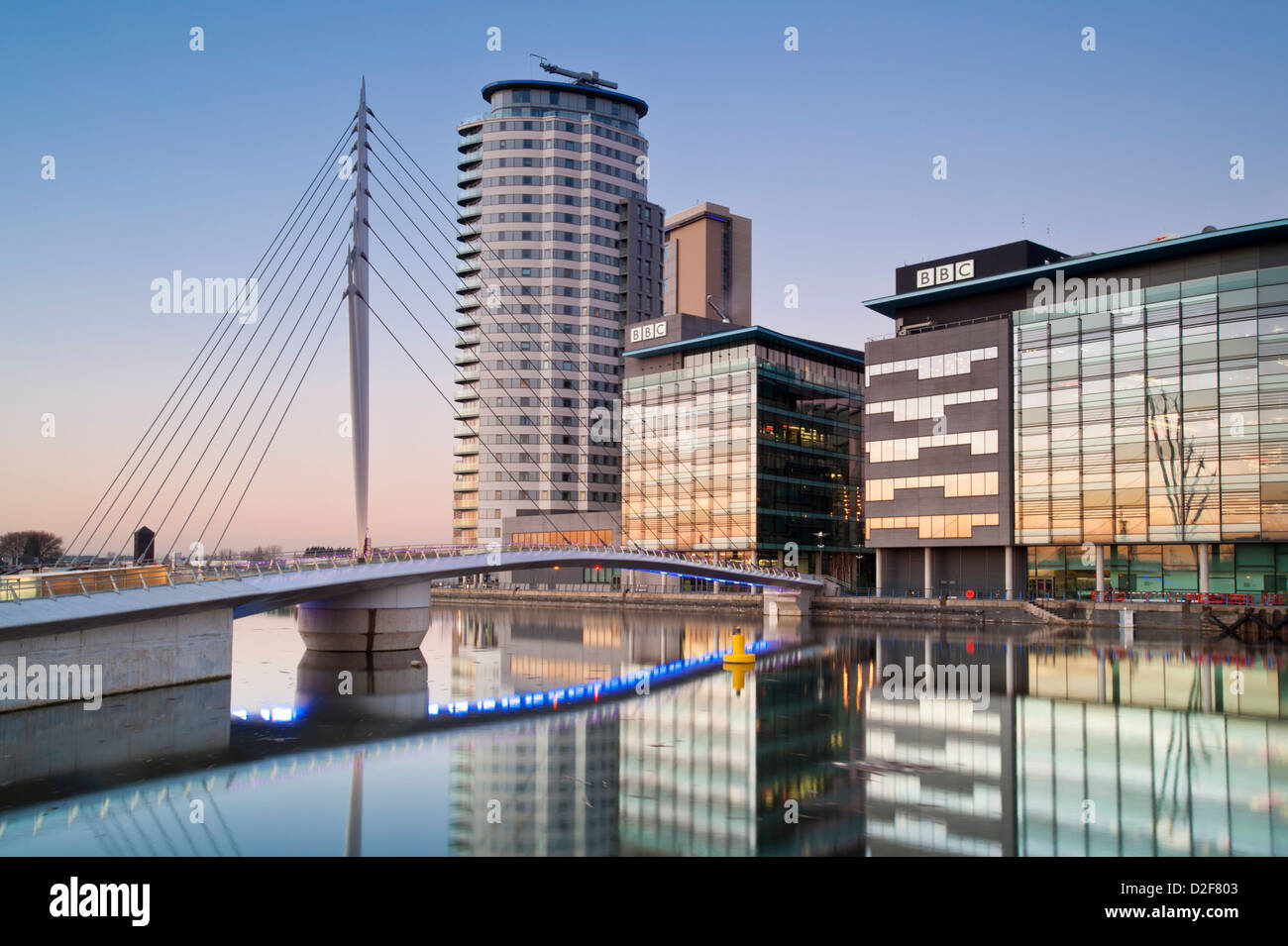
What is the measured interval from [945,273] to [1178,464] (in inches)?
993

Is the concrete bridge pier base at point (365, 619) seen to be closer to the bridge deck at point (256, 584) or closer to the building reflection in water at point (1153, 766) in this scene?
the bridge deck at point (256, 584)

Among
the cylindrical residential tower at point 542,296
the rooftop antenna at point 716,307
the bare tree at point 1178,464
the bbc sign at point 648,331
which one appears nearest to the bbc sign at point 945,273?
the bare tree at point 1178,464

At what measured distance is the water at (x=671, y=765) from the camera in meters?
16.2

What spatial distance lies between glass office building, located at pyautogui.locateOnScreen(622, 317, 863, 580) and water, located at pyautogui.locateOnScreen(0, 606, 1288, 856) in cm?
6006

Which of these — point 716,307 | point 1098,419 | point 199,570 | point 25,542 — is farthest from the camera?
point 716,307

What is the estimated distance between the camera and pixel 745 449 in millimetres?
101000

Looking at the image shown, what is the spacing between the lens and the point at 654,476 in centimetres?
11144

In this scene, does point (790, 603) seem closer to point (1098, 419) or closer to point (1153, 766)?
point (1098, 419)

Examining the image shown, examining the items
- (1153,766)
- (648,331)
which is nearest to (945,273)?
(648,331)
